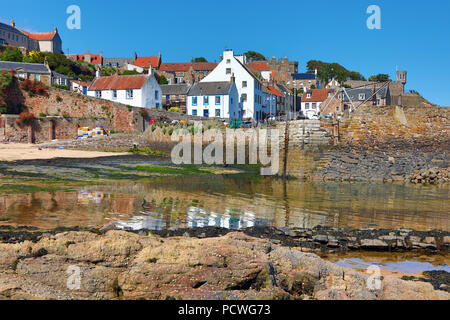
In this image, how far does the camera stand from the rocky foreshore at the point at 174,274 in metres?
5.21

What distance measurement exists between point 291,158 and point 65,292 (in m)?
23.1

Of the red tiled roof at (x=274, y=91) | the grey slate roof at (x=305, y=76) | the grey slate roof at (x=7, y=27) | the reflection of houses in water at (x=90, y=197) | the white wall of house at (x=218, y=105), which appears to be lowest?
the reflection of houses in water at (x=90, y=197)

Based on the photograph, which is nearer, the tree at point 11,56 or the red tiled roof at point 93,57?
the tree at point 11,56

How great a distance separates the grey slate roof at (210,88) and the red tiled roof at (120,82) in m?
8.10

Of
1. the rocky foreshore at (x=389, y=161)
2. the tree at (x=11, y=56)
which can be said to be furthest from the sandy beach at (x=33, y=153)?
the tree at (x=11, y=56)

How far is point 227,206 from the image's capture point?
15.2 meters

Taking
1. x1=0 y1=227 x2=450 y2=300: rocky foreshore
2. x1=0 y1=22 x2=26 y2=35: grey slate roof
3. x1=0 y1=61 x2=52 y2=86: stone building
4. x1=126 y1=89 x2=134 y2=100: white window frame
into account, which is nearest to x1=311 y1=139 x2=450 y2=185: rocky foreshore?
x1=0 y1=227 x2=450 y2=300: rocky foreshore

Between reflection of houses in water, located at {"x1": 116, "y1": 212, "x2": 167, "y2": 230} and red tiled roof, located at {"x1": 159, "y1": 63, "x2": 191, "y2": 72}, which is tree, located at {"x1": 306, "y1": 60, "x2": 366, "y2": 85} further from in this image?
reflection of houses in water, located at {"x1": 116, "y1": 212, "x2": 167, "y2": 230}

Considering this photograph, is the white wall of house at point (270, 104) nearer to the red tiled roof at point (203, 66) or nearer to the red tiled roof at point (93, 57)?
the red tiled roof at point (203, 66)

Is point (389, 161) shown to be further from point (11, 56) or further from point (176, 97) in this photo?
point (11, 56)

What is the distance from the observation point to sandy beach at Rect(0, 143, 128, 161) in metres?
28.3

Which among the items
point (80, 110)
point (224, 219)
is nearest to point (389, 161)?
point (224, 219)
